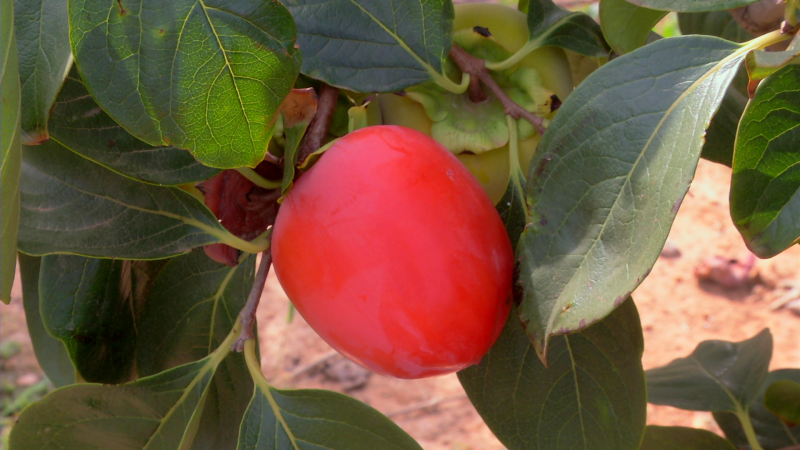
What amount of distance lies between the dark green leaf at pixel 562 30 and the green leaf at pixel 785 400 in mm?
539

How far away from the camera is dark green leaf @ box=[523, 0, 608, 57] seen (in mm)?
624

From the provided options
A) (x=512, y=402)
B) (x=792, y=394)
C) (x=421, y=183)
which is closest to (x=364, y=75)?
(x=421, y=183)

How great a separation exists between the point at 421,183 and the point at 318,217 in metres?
0.08

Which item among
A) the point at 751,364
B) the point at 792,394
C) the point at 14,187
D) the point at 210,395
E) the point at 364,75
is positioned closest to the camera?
the point at 14,187

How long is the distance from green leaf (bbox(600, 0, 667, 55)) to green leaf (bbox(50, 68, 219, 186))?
38 centimetres

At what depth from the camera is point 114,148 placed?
1.77ft

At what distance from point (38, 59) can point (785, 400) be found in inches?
36.9

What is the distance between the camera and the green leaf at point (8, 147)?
1.36 ft

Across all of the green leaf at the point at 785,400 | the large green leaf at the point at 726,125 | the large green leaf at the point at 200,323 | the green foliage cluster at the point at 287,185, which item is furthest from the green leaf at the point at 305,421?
the green leaf at the point at 785,400

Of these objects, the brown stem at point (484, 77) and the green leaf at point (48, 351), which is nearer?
the brown stem at point (484, 77)

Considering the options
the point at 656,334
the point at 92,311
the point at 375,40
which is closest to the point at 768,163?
the point at 375,40

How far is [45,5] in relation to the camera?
1.53 ft

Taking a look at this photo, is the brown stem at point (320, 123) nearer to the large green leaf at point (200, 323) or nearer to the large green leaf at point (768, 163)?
the large green leaf at point (200, 323)

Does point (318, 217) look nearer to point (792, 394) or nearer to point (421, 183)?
point (421, 183)
